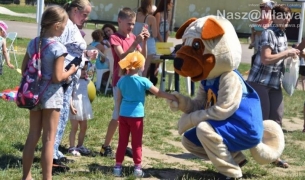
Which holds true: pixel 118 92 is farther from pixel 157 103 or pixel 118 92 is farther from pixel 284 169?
pixel 157 103

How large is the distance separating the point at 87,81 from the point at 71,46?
3.44ft

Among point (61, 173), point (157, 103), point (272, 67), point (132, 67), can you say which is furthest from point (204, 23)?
point (157, 103)

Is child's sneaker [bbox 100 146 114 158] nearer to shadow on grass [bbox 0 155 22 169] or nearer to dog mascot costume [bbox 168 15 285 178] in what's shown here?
shadow on grass [bbox 0 155 22 169]

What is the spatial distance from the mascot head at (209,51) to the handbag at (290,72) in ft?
5.92

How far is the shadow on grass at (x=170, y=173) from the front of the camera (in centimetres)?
587

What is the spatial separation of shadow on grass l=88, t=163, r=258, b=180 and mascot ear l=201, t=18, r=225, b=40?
140cm

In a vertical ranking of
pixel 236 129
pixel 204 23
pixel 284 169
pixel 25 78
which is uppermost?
pixel 204 23

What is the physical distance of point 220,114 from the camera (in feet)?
18.0

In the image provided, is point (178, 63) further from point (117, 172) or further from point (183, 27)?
point (117, 172)

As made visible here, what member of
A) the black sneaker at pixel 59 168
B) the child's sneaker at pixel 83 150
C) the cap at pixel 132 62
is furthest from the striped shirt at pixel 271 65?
the black sneaker at pixel 59 168

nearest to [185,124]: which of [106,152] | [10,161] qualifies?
[106,152]

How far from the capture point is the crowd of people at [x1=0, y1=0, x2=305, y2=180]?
4.93 m

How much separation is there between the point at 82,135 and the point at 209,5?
28.1 meters

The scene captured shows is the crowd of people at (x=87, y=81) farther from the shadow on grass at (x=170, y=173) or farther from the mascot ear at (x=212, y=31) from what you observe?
the mascot ear at (x=212, y=31)
